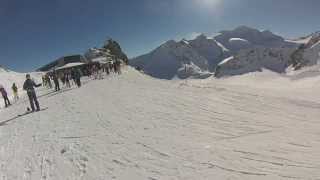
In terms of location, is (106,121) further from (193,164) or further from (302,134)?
(302,134)

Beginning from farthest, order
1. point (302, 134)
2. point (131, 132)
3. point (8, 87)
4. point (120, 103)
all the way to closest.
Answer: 1. point (8, 87)
2. point (120, 103)
3. point (302, 134)
4. point (131, 132)

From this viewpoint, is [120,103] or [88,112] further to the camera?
[120,103]

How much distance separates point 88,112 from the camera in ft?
68.8

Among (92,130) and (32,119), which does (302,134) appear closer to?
(92,130)

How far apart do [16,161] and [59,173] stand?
108 inches

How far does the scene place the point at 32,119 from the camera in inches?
838

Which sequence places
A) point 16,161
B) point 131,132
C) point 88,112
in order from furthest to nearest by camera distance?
point 88,112
point 131,132
point 16,161

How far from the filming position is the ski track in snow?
1105 cm

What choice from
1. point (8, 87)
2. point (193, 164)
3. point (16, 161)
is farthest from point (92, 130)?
point (8, 87)

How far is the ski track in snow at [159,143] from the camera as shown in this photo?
11055 mm

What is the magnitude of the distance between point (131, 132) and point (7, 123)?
9797 millimetres

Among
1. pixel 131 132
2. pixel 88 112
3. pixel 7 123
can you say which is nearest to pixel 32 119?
pixel 7 123

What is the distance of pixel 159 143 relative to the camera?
1384 centimetres

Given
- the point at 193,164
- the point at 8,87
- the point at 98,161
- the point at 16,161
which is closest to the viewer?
the point at 193,164
